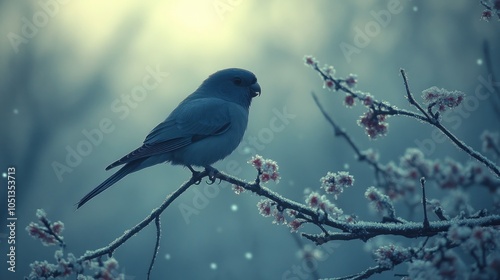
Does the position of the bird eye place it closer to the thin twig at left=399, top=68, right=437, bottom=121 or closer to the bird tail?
the bird tail

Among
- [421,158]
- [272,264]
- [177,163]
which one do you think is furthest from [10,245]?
[272,264]

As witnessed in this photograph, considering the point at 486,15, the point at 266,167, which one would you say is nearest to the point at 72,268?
the point at 266,167

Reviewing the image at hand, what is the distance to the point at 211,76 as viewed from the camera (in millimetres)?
5879

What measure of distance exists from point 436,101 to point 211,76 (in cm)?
341

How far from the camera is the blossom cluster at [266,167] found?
3225 mm

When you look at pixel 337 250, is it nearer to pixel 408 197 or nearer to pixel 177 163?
pixel 408 197

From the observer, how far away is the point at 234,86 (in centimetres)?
578

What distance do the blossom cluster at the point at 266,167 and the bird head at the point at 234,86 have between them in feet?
8.25

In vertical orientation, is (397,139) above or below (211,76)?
above

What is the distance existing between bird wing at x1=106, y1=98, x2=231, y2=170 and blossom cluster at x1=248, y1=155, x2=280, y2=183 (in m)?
1.69

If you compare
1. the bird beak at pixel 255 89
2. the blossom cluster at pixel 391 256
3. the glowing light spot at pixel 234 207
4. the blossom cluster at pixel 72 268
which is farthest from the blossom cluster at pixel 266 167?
the glowing light spot at pixel 234 207

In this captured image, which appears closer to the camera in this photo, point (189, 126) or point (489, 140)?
point (489, 140)

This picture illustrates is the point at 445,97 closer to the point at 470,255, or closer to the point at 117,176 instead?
the point at 470,255

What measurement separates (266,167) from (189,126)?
6.80 feet
